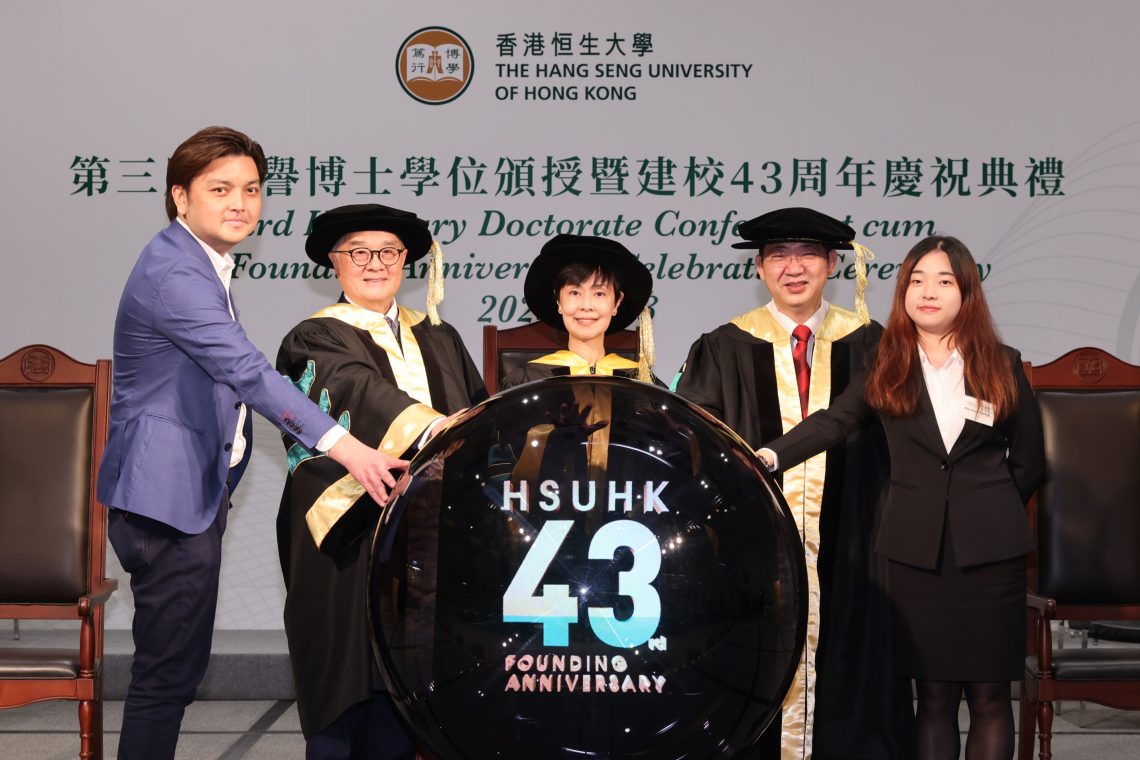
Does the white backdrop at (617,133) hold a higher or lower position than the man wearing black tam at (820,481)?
higher

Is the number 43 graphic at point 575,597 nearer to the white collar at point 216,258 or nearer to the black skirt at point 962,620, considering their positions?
the white collar at point 216,258

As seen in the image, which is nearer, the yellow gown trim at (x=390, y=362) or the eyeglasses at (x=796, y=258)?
the yellow gown trim at (x=390, y=362)

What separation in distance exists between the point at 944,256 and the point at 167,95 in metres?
3.30

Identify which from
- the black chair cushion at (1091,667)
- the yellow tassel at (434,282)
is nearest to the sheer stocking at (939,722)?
the black chair cushion at (1091,667)

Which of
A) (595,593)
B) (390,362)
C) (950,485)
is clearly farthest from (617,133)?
(595,593)

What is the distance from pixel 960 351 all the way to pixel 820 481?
0.50m

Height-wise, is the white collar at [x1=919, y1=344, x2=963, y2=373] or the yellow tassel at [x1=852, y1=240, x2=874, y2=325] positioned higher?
the yellow tassel at [x1=852, y1=240, x2=874, y2=325]

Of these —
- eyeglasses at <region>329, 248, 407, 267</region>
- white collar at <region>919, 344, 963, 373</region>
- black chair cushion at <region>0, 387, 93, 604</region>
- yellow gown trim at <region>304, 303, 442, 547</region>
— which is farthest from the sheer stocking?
black chair cushion at <region>0, 387, 93, 604</region>

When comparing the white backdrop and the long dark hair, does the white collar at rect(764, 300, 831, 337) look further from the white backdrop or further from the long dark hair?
the white backdrop

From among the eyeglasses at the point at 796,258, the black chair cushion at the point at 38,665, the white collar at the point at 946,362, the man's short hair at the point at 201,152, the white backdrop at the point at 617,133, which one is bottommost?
the black chair cushion at the point at 38,665

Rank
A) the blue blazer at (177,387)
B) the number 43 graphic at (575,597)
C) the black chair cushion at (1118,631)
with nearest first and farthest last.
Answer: the number 43 graphic at (575,597) < the blue blazer at (177,387) < the black chair cushion at (1118,631)

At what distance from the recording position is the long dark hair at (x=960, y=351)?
226cm

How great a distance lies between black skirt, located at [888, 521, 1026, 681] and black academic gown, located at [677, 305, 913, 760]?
0.28 meters

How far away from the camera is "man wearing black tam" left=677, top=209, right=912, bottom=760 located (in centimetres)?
255
